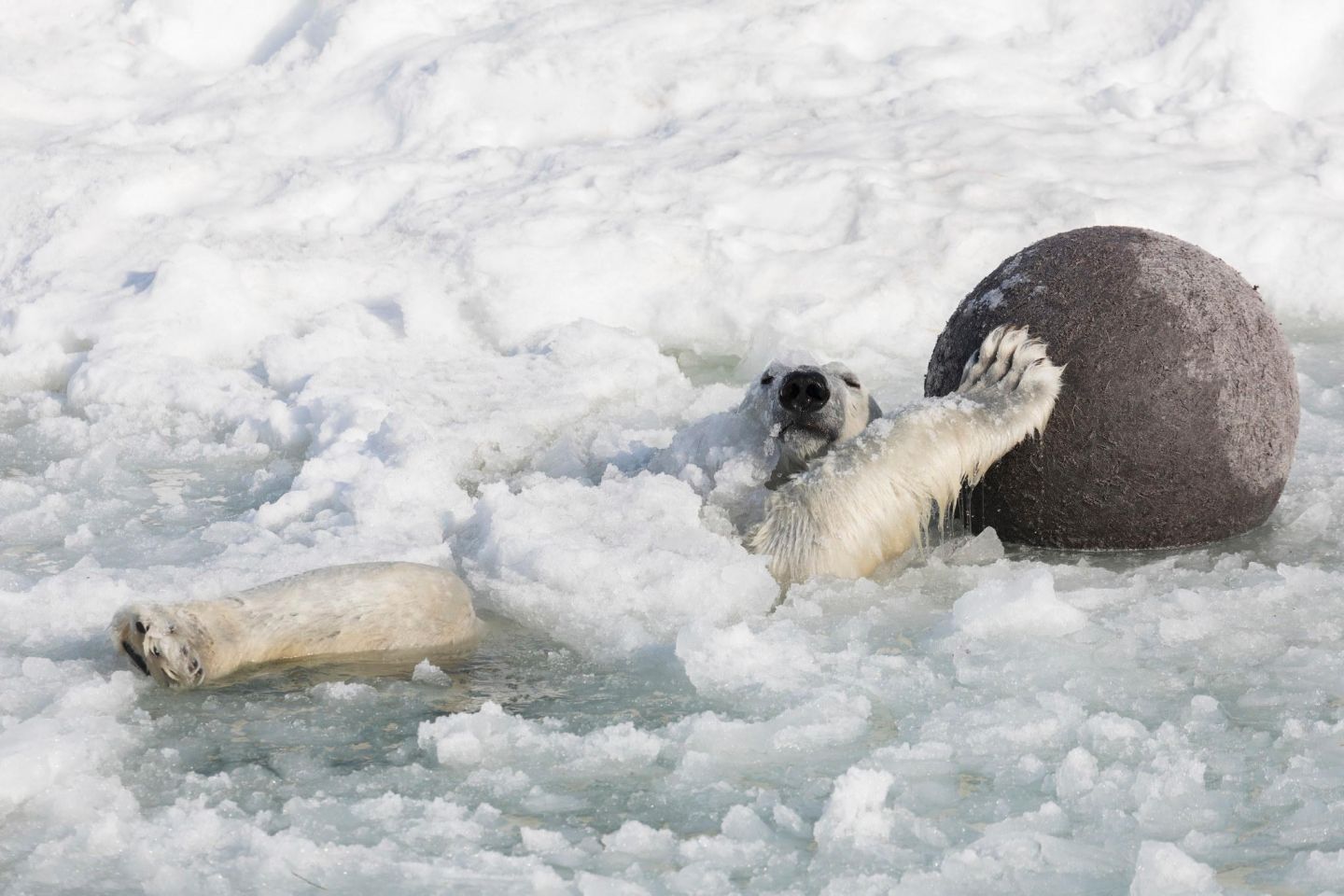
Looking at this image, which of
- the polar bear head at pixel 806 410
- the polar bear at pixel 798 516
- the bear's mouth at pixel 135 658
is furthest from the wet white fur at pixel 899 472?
the bear's mouth at pixel 135 658

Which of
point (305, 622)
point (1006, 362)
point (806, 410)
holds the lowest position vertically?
point (305, 622)

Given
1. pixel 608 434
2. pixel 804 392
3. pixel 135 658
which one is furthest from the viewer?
pixel 608 434

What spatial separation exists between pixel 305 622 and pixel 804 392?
1.90m

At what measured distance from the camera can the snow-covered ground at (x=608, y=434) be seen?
325cm

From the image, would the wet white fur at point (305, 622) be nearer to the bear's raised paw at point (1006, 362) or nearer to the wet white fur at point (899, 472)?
the wet white fur at point (899, 472)

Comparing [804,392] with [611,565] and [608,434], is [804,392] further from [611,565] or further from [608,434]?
[608,434]

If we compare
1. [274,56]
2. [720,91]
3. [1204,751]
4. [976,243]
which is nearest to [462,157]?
[720,91]

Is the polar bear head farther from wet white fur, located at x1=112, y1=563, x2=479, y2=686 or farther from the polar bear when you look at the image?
wet white fur, located at x1=112, y1=563, x2=479, y2=686

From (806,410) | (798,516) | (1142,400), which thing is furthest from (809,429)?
(1142,400)

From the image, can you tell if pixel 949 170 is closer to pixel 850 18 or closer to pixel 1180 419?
pixel 850 18

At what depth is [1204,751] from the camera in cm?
353

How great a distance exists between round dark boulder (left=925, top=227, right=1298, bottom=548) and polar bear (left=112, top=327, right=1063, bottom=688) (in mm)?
152

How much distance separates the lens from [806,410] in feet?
16.5

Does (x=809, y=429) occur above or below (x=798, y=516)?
above
